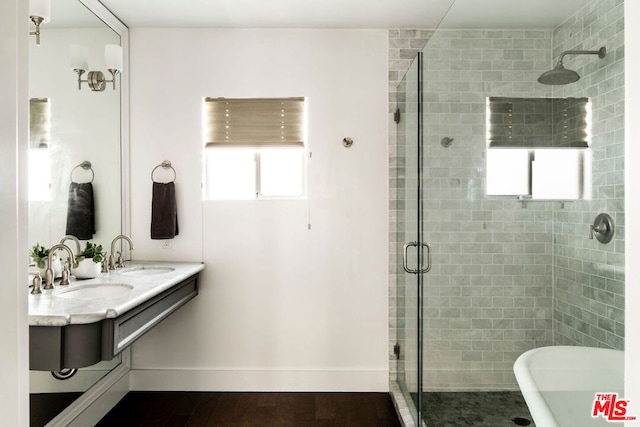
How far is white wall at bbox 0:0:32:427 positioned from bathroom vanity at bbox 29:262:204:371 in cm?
112

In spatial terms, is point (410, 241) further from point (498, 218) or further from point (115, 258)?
point (115, 258)

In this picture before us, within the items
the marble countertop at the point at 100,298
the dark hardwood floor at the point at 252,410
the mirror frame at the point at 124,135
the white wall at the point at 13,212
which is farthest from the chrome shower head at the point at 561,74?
the mirror frame at the point at 124,135

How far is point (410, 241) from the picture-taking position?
2.58 meters

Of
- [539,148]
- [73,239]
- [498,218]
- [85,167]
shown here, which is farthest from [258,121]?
[539,148]

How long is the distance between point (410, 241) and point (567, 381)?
1637 millimetres

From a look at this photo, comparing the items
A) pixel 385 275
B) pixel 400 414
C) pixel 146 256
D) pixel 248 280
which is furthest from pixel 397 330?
pixel 146 256

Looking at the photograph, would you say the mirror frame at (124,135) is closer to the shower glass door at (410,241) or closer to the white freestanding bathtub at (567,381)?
the shower glass door at (410,241)

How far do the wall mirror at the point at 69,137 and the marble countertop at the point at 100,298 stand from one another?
0.27 metres

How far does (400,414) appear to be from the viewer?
2582 millimetres

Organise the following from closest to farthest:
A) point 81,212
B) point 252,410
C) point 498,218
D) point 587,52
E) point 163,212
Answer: point 587,52
point 498,218
point 81,212
point 252,410
point 163,212

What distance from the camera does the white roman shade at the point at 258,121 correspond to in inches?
119

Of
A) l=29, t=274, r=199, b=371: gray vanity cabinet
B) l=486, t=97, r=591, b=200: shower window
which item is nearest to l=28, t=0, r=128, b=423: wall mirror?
l=29, t=274, r=199, b=371: gray vanity cabinet

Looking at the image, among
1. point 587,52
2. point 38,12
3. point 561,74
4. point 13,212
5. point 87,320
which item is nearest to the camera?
point 13,212

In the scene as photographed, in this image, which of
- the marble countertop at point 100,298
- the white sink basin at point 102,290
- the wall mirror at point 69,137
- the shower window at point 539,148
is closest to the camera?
the shower window at point 539,148
